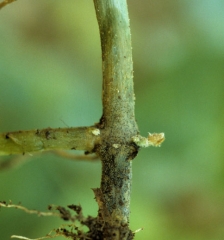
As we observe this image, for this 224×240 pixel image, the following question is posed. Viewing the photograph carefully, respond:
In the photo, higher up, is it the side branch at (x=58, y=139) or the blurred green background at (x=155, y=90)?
the blurred green background at (x=155, y=90)

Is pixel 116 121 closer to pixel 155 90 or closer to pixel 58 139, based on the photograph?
pixel 58 139

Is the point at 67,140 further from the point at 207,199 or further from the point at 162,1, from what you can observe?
the point at 162,1

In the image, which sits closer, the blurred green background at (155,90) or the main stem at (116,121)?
the main stem at (116,121)

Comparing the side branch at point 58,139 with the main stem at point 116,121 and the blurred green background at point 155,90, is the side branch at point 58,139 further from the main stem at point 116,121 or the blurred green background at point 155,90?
the blurred green background at point 155,90

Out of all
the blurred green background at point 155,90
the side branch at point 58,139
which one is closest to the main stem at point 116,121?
the side branch at point 58,139

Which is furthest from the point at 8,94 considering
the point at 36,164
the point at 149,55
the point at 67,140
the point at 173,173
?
the point at 67,140

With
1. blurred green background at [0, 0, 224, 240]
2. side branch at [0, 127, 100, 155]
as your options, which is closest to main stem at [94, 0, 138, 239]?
side branch at [0, 127, 100, 155]

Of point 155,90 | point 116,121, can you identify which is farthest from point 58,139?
point 155,90

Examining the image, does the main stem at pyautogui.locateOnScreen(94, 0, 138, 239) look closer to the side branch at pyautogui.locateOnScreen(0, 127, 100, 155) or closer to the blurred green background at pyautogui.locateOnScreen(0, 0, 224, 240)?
the side branch at pyautogui.locateOnScreen(0, 127, 100, 155)
